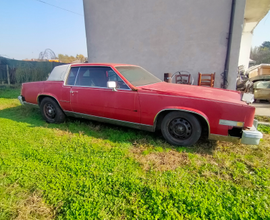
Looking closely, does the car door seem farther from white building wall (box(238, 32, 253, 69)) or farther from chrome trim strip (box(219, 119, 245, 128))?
white building wall (box(238, 32, 253, 69))

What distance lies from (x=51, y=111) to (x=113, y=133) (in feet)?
6.20

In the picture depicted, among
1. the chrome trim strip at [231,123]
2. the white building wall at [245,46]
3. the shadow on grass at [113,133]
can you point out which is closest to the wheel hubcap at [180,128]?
the shadow on grass at [113,133]

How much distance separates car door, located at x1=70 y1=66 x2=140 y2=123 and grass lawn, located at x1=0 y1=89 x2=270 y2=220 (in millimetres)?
525

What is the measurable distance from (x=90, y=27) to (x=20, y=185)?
8685 mm

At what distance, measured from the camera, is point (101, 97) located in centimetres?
366

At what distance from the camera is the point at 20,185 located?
7.34 ft

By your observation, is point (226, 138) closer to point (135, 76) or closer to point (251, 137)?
point (251, 137)

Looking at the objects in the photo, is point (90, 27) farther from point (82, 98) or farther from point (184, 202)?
point (184, 202)

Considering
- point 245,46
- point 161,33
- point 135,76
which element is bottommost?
point 135,76

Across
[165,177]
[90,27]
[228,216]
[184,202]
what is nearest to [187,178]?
[165,177]

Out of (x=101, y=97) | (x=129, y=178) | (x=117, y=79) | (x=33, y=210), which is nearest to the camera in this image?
(x=33, y=210)

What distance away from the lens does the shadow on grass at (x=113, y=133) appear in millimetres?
3186

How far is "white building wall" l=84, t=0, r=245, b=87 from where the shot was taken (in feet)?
22.9

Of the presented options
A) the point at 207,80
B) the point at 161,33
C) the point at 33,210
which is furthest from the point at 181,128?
the point at 161,33
